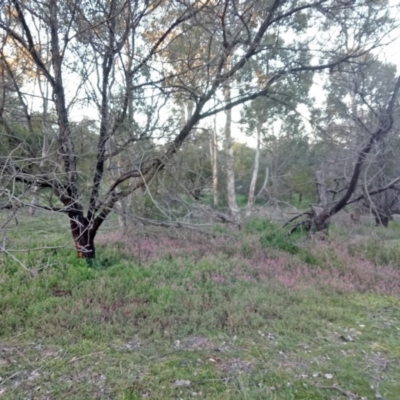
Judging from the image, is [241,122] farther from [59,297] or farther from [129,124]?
[59,297]

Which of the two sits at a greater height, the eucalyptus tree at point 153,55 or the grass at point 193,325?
the eucalyptus tree at point 153,55

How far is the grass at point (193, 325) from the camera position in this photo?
148 inches

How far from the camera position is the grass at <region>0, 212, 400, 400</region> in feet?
12.3

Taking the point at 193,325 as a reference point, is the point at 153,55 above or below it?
above

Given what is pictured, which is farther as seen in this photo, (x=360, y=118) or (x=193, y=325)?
(x=360, y=118)

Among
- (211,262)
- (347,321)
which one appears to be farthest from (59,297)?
(347,321)

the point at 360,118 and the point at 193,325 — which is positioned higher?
the point at 360,118

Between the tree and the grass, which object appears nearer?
the grass

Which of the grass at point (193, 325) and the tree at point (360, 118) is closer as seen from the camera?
the grass at point (193, 325)

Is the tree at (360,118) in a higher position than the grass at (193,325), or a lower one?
higher

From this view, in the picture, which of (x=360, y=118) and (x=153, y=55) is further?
(x=360, y=118)

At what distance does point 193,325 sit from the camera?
5117 mm

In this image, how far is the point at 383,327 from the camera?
530cm

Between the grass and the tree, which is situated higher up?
the tree
